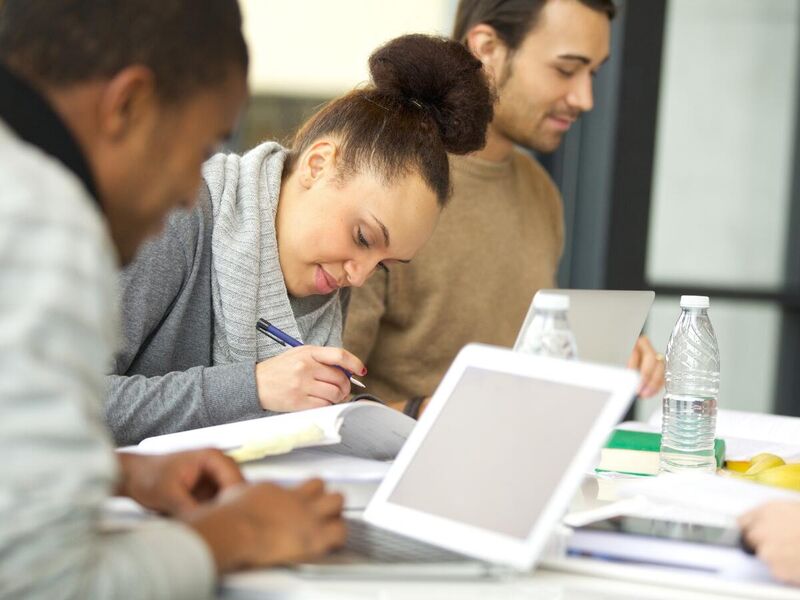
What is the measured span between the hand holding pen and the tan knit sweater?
718mm

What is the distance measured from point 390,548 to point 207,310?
0.88m

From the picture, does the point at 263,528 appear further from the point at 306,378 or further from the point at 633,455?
the point at 633,455

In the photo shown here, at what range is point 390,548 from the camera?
1.07 m

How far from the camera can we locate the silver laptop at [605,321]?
4.89 ft

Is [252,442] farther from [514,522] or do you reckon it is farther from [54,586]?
[54,586]

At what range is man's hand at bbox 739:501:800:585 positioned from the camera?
42.0 inches

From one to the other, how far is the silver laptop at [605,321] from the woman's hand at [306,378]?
275 mm

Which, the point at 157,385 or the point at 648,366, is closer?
the point at 157,385

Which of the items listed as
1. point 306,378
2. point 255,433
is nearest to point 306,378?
point 306,378

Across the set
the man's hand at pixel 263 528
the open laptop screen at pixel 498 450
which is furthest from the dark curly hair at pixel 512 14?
the man's hand at pixel 263 528

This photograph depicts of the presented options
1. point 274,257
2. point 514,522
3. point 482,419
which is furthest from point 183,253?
point 514,522

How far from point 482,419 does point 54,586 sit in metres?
0.49

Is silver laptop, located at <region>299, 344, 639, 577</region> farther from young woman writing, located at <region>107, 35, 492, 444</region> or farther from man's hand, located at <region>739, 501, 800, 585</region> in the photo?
young woman writing, located at <region>107, 35, 492, 444</region>

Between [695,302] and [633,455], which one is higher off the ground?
[695,302]
